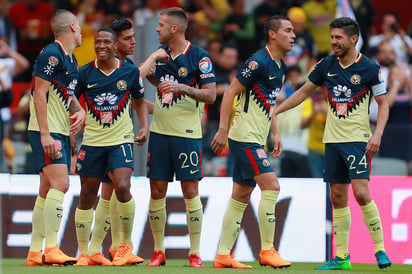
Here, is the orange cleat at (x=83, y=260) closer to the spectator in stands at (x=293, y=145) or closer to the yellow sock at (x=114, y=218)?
the yellow sock at (x=114, y=218)

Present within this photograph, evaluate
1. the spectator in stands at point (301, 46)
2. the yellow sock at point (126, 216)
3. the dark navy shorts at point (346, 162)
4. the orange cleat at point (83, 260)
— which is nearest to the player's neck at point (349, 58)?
the dark navy shorts at point (346, 162)

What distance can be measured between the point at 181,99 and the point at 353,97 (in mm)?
1778

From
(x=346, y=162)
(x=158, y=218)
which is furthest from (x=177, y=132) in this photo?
(x=346, y=162)

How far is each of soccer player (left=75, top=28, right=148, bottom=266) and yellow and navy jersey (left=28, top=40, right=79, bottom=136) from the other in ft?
1.23

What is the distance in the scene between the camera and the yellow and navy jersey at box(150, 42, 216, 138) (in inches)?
406

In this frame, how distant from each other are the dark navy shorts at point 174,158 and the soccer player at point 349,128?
138 cm

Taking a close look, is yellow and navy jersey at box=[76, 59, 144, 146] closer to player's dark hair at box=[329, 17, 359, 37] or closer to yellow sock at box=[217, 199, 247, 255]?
yellow sock at box=[217, 199, 247, 255]

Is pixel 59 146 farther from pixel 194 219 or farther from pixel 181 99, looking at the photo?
pixel 194 219

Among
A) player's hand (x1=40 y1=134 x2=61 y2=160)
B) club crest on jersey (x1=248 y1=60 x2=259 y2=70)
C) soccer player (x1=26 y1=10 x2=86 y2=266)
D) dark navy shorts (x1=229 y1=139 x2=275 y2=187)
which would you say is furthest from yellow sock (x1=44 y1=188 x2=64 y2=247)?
club crest on jersey (x1=248 y1=60 x2=259 y2=70)

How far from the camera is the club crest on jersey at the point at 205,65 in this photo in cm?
1024

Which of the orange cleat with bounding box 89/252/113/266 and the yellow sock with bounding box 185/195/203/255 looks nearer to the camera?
the orange cleat with bounding box 89/252/113/266

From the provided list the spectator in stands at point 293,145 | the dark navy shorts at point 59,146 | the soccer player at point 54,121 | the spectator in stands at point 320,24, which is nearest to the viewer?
the soccer player at point 54,121

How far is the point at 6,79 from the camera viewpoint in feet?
50.0

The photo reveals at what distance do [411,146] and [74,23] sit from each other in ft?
18.7
